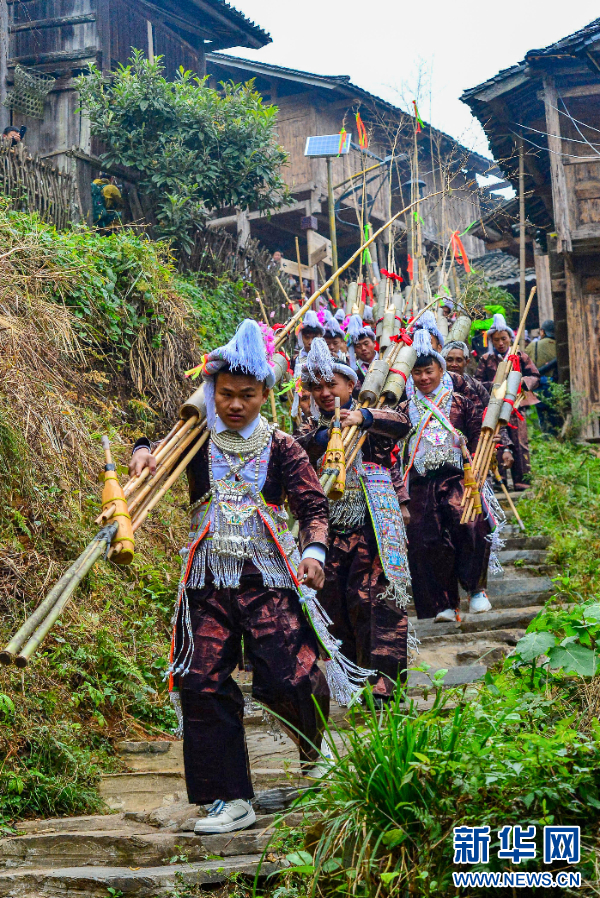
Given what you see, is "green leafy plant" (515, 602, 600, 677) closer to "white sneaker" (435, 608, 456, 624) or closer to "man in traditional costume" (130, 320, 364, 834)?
"man in traditional costume" (130, 320, 364, 834)

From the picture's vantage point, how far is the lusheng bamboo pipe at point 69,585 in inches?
101

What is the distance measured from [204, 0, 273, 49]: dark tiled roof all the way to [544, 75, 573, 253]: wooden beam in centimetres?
533

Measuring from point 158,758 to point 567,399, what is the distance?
972 centimetres

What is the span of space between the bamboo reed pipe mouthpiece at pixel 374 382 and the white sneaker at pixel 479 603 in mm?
2171

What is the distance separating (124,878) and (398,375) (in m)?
3.27

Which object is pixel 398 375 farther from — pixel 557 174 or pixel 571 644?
pixel 557 174

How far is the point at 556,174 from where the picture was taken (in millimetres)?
12664

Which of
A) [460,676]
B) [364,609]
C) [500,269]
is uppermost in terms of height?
[500,269]

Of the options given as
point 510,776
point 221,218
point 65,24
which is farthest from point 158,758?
point 221,218

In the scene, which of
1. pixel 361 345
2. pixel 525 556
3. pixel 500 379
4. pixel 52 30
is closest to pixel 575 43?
pixel 361 345

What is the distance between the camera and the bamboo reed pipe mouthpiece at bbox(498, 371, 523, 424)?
6.80m

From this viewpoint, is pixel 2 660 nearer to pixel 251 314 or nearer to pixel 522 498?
pixel 522 498

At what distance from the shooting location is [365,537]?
5.00 meters

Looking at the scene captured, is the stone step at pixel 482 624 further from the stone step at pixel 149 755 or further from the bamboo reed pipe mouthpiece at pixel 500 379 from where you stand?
the stone step at pixel 149 755
